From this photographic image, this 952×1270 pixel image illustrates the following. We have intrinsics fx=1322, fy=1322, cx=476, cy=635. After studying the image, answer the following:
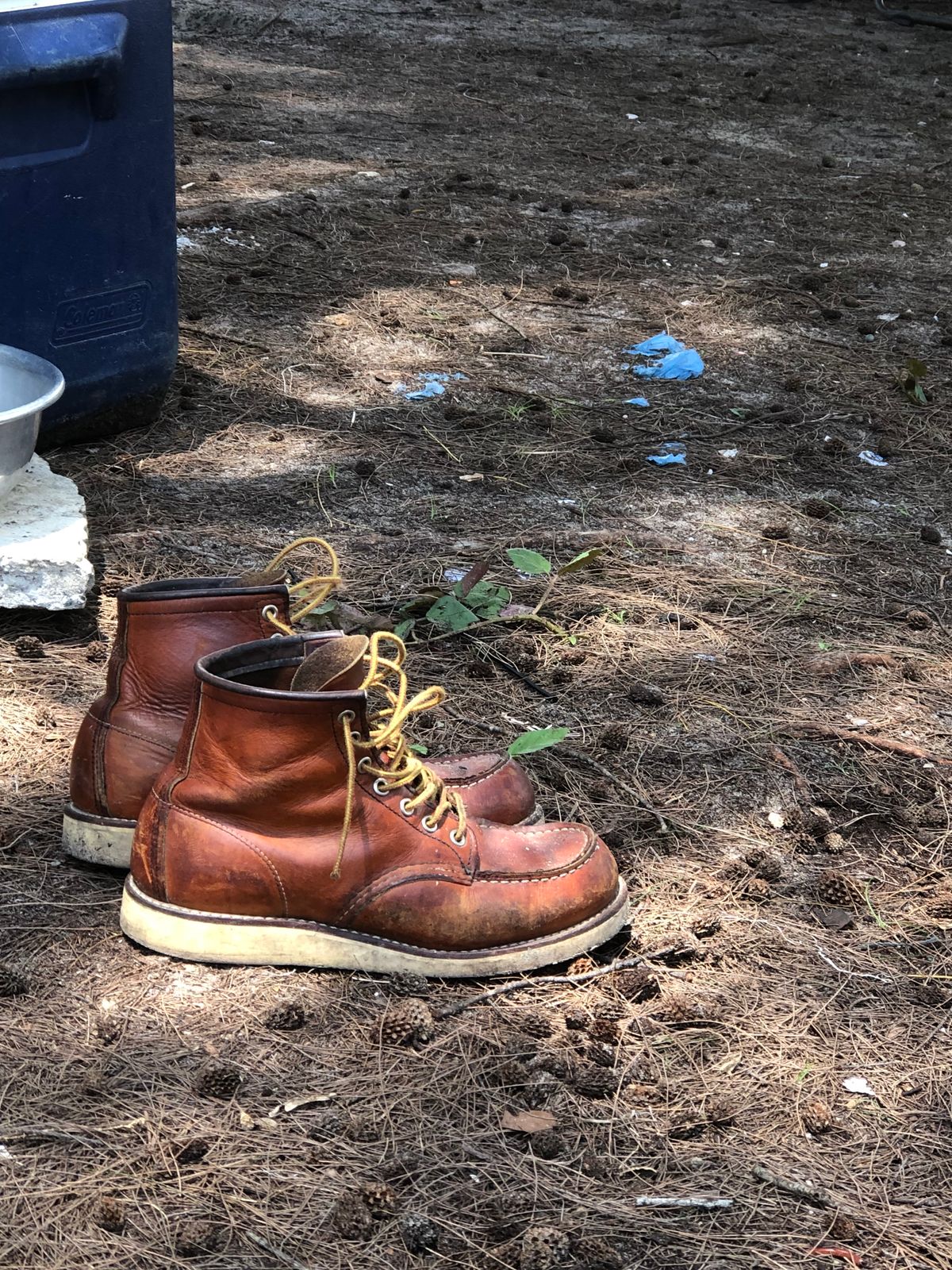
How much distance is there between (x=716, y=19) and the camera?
1102 centimetres

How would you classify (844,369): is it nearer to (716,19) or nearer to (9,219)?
(9,219)

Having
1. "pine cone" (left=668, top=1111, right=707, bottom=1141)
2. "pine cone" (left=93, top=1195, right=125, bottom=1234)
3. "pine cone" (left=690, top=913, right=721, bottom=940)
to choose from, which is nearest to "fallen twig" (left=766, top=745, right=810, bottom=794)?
"pine cone" (left=690, top=913, right=721, bottom=940)

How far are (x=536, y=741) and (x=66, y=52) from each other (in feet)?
7.04

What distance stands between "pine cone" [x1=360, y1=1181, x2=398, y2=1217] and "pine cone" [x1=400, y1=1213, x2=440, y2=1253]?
0.08 ft

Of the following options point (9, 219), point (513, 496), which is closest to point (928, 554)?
point (513, 496)

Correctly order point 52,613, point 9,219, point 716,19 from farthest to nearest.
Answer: point 716,19 < point 9,219 < point 52,613

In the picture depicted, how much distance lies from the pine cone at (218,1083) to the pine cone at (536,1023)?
16.4 inches

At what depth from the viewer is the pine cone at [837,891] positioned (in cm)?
226

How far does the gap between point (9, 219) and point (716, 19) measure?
362 inches

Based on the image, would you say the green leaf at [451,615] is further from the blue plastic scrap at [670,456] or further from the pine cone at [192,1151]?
the pine cone at [192,1151]

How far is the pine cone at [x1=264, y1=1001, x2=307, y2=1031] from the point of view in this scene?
189 cm

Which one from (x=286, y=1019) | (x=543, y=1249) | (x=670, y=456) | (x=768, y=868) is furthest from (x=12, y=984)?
(x=670, y=456)

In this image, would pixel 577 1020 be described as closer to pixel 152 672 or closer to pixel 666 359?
pixel 152 672

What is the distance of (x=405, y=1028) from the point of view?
189 cm
